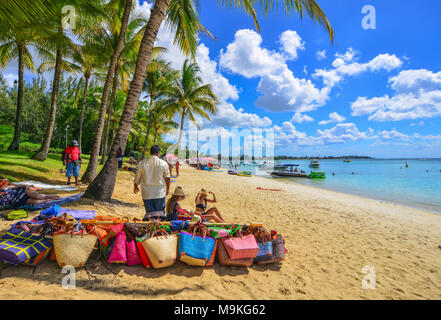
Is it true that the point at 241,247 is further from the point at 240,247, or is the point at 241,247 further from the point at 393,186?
the point at 393,186

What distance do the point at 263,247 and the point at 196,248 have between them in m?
1.05

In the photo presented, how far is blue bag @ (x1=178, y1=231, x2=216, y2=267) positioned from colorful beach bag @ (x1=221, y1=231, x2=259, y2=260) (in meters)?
0.24

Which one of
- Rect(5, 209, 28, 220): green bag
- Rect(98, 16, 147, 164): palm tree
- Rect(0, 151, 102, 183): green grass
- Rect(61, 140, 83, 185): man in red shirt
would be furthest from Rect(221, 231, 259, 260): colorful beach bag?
Rect(98, 16, 147, 164): palm tree

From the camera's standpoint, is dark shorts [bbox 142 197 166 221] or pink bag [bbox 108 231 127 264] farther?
dark shorts [bbox 142 197 166 221]

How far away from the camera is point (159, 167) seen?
371 centimetres

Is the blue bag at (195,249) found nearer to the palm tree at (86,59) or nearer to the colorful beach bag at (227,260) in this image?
the colorful beach bag at (227,260)

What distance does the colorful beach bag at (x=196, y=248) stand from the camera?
2.83 m

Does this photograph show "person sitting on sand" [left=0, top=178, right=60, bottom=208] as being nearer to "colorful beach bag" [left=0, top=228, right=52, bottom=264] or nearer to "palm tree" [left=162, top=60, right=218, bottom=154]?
"colorful beach bag" [left=0, top=228, right=52, bottom=264]

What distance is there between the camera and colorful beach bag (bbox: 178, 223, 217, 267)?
283cm

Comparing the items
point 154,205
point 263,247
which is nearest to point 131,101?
point 154,205

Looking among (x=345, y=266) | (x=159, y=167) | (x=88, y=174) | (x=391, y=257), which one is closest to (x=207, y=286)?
(x=159, y=167)

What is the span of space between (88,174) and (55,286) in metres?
6.62

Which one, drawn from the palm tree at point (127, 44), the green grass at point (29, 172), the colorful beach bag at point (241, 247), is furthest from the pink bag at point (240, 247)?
the palm tree at point (127, 44)
